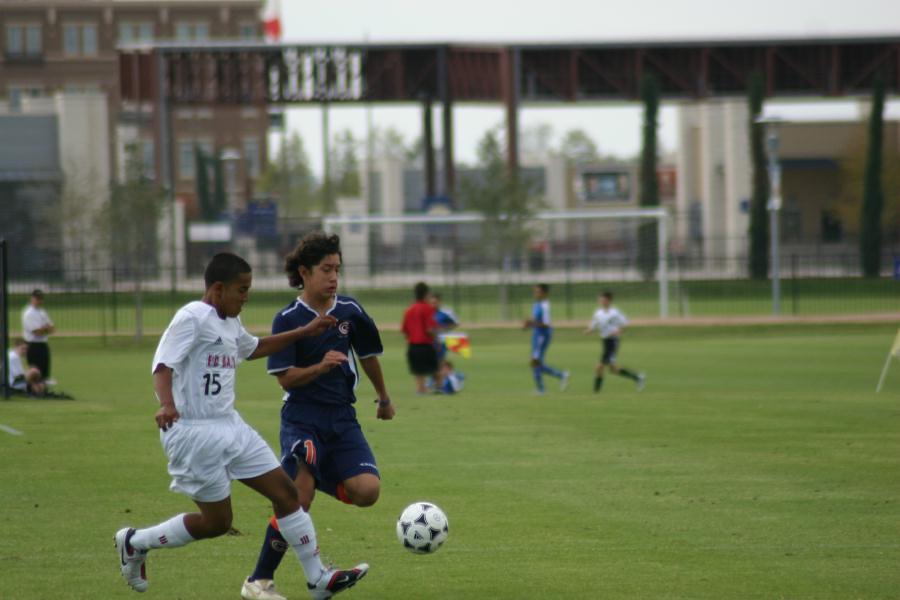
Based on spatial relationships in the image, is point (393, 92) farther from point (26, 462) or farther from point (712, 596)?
point (712, 596)

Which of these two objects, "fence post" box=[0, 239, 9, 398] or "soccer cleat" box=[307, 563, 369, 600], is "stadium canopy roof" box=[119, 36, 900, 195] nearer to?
"fence post" box=[0, 239, 9, 398]

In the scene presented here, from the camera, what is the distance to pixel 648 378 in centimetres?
2609

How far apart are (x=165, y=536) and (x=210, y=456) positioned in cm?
68

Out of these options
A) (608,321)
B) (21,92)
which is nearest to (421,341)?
(608,321)

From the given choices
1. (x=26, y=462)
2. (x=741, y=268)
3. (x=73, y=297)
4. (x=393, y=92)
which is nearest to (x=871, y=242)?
(x=741, y=268)

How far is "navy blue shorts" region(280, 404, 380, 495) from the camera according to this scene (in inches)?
316

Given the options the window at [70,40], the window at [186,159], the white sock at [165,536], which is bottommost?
the white sock at [165,536]

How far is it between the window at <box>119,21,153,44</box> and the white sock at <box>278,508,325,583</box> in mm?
95482

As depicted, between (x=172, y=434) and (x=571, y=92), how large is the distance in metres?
61.3

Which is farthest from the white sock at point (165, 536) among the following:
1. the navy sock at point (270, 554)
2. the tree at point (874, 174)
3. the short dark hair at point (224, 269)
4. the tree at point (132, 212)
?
the tree at point (874, 174)

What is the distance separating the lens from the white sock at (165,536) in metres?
Answer: 7.65

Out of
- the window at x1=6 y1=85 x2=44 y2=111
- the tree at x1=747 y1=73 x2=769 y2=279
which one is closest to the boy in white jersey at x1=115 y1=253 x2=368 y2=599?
the tree at x1=747 y1=73 x2=769 y2=279

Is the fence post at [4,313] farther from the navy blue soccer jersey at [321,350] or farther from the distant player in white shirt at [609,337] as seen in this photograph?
the navy blue soccer jersey at [321,350]

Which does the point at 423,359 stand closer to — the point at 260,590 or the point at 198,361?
the point at 260,590
